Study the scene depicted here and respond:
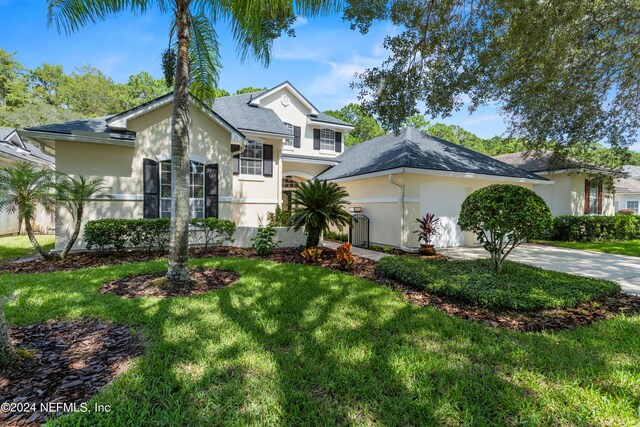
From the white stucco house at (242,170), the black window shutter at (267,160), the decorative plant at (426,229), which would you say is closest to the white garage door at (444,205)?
the white stucco house at (242,170)

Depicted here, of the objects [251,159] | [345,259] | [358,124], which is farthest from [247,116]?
[358,124]

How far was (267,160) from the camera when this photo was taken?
1295 centimetres

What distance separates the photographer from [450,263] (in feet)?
24.2

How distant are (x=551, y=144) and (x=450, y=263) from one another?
810 cm

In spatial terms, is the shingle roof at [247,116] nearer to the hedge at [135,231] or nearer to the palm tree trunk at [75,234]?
the hedge at [135,231]

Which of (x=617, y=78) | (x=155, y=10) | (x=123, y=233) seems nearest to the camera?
(x=155, y=10)

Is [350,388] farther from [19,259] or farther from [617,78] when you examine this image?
[617,78]

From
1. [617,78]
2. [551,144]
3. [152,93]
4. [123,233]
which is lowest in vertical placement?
[123,233]

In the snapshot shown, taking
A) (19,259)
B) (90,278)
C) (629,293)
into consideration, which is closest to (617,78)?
(629,293)

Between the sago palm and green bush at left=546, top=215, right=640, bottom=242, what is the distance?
14.7 m

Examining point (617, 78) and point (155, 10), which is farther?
point (617, 78)

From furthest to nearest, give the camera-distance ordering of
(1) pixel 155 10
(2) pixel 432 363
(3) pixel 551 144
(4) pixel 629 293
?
(3) pixel 551 144, (1) pixel 155 10, (4) pixel 629 293, (2) pixel 432 363

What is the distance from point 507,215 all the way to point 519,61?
5316 mm

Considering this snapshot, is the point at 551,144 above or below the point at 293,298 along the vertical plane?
above
